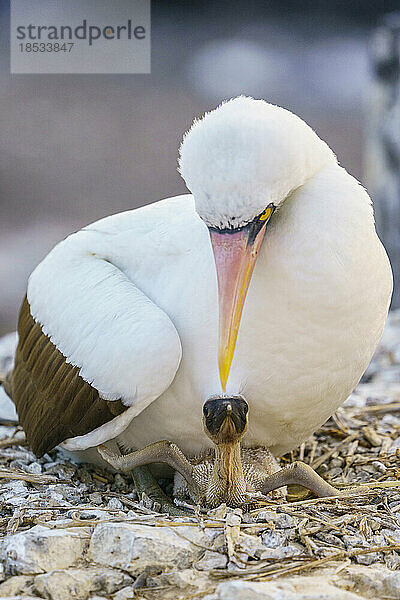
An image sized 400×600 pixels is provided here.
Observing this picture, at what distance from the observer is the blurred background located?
A: 23.3 ft

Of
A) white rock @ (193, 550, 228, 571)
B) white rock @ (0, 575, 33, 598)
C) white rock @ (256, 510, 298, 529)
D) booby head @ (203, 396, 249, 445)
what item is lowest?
white rock @ (0, 575, 33, 598)

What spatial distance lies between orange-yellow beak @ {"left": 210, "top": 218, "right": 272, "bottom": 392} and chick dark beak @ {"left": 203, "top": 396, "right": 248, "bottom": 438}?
127 mm

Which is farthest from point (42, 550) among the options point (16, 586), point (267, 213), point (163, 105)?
point (163, 105)

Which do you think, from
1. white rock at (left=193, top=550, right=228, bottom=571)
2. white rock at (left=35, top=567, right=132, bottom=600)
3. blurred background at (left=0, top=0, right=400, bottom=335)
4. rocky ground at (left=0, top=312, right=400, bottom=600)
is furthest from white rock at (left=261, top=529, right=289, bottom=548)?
blurred background at (left=0, top=0, right=400, bottom=335)

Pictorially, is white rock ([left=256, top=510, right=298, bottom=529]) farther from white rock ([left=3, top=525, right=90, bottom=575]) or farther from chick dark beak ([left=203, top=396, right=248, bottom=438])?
white rock ([left=3, top=525, right=90, bottom=575])

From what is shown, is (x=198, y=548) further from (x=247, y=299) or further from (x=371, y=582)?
(x=247, y=299)

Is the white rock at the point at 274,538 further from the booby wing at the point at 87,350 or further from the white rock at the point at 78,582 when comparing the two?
the booby wing at the point at 87,350

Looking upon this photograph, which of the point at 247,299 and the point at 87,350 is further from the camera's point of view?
the point at 87,350

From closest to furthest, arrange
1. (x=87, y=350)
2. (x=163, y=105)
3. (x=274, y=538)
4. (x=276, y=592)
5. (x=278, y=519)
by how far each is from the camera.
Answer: (x=276, y=592) < (x=274, y=538) < (x=278, y=519) < (x=87, y=350) < (x=163, y=105)

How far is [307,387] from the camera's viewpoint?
2.90 metres

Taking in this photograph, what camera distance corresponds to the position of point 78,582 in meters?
2.31

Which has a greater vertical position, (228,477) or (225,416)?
(225,416)

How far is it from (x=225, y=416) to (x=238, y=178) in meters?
0.73

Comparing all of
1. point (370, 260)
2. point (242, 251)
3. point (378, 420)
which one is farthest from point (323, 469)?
point (242, 251)
